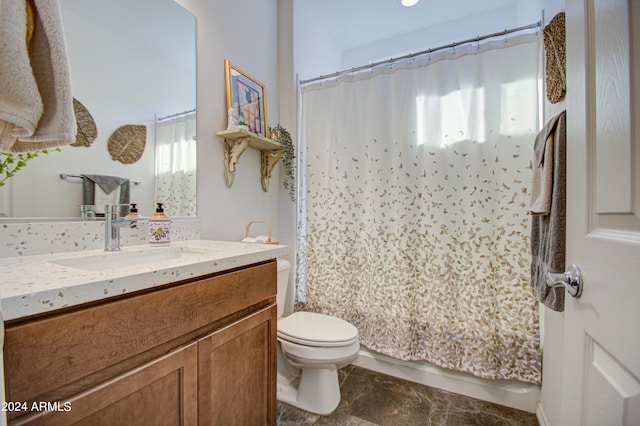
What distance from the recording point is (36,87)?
576 mm

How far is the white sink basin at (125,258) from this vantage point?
2.85 feet

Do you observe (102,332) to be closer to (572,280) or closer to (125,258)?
(125,258)

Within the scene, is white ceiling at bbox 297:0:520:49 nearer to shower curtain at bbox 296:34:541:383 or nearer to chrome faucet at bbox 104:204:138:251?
shower curtain at bbox 296:34:541:383

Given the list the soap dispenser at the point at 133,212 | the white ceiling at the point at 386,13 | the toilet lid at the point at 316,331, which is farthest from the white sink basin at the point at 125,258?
the white ceiling at the point at 386,13

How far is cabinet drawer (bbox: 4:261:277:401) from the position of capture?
0.47 meters

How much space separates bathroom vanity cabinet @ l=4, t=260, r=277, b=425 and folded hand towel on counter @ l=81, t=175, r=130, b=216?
0.61 m

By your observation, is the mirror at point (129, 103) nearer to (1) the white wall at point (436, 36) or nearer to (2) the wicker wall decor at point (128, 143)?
(2) the wicker wall decor at point (128, 143)

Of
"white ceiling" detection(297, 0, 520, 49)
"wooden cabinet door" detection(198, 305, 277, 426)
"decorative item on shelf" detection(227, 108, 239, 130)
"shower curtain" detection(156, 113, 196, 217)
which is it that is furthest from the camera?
"white ceiling" detection(297, 0, 520, 49)

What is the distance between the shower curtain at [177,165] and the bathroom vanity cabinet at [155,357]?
23.8 inches

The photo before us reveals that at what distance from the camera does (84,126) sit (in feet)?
3.34

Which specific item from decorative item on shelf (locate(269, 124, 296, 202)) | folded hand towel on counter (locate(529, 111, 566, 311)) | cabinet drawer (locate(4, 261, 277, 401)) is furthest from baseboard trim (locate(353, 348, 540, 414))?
cabinet drawer (locate(4, 261, 277, 401))

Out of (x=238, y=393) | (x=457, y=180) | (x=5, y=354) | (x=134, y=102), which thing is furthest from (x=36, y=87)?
(x=457, y=180)

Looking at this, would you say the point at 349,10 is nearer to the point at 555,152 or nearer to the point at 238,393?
the point at 555,152

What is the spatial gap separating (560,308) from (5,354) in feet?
4.93
